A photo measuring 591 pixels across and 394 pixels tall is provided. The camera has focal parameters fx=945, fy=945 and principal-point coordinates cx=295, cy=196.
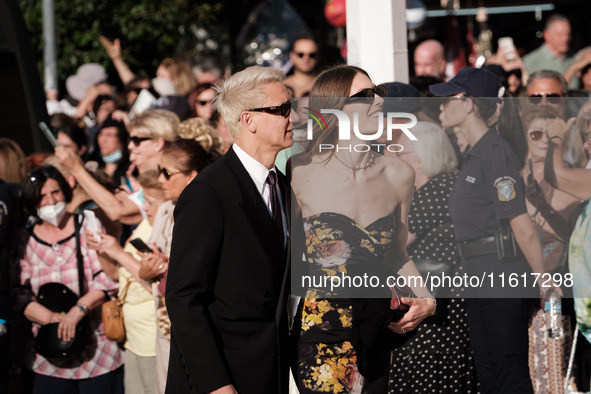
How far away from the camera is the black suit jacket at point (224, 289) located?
11.6 ft

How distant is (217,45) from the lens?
16.9m

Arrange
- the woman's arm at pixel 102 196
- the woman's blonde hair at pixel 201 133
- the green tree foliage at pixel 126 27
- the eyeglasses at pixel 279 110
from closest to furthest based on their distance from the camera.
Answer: the eyeglasses at pixel 279 110 < the woman's blonde hair at pixel 201 133 < the woman's arm at pixel 102 196 < the green tree foliage at pixel 126 27

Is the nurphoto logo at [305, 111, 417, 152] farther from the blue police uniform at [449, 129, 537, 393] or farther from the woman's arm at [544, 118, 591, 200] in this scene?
the woman's arm at [544, 118, 591, 200]

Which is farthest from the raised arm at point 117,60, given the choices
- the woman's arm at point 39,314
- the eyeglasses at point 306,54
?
the woman's arm at point 39,314

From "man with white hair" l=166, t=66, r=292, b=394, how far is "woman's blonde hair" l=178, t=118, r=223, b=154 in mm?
2296

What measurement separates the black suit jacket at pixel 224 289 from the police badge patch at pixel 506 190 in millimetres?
1191

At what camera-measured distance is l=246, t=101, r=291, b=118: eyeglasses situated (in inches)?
149

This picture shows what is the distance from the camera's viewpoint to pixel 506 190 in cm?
436

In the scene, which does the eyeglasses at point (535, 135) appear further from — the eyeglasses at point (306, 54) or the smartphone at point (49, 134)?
the eyeglasses at point (306, 54)

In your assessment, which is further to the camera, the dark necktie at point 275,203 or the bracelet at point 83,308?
the bracelet at point 83,308

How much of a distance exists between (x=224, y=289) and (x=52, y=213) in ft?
8.33

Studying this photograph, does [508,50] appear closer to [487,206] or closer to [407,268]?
[487,206]

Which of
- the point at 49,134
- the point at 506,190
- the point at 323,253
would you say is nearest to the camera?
the point at 323,253

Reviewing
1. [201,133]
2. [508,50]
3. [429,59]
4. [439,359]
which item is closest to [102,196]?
[201,133]
